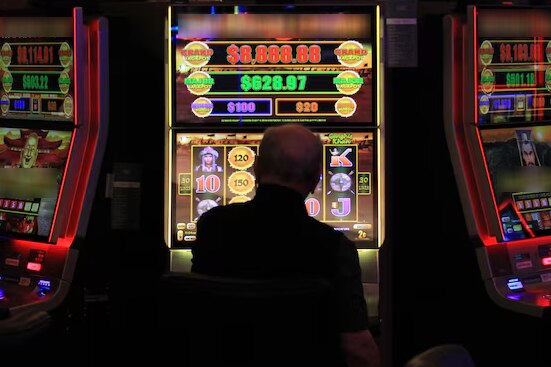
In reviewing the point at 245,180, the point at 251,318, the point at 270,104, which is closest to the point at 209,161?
the point at 245,180

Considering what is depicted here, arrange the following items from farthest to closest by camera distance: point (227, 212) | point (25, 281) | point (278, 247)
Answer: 1. point (25, 281)
2. point (227, 212)
3. point (278, 247)

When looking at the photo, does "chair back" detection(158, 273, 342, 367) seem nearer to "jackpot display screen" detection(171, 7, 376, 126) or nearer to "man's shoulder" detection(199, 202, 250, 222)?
"man's shoulder" detection(199, 202, 250, 222)

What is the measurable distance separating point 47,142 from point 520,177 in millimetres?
2363

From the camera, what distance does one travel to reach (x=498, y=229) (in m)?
4.07

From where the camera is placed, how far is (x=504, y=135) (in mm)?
4180

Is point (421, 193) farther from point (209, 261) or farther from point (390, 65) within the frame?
point (209, 261)

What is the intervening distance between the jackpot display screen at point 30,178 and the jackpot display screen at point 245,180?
2.09 feet

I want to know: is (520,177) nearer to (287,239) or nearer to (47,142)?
(287,239)

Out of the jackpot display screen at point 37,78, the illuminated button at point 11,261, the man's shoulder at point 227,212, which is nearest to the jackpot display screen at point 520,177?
the man's shoulder at point 227,212

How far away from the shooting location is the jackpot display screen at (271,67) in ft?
13.1

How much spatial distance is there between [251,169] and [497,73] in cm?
132

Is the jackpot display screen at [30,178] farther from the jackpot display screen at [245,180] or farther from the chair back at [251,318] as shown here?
the chair back at [251,318]

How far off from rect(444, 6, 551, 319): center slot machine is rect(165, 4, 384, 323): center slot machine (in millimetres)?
496

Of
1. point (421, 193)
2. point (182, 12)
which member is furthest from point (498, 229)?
point (182, 12)
